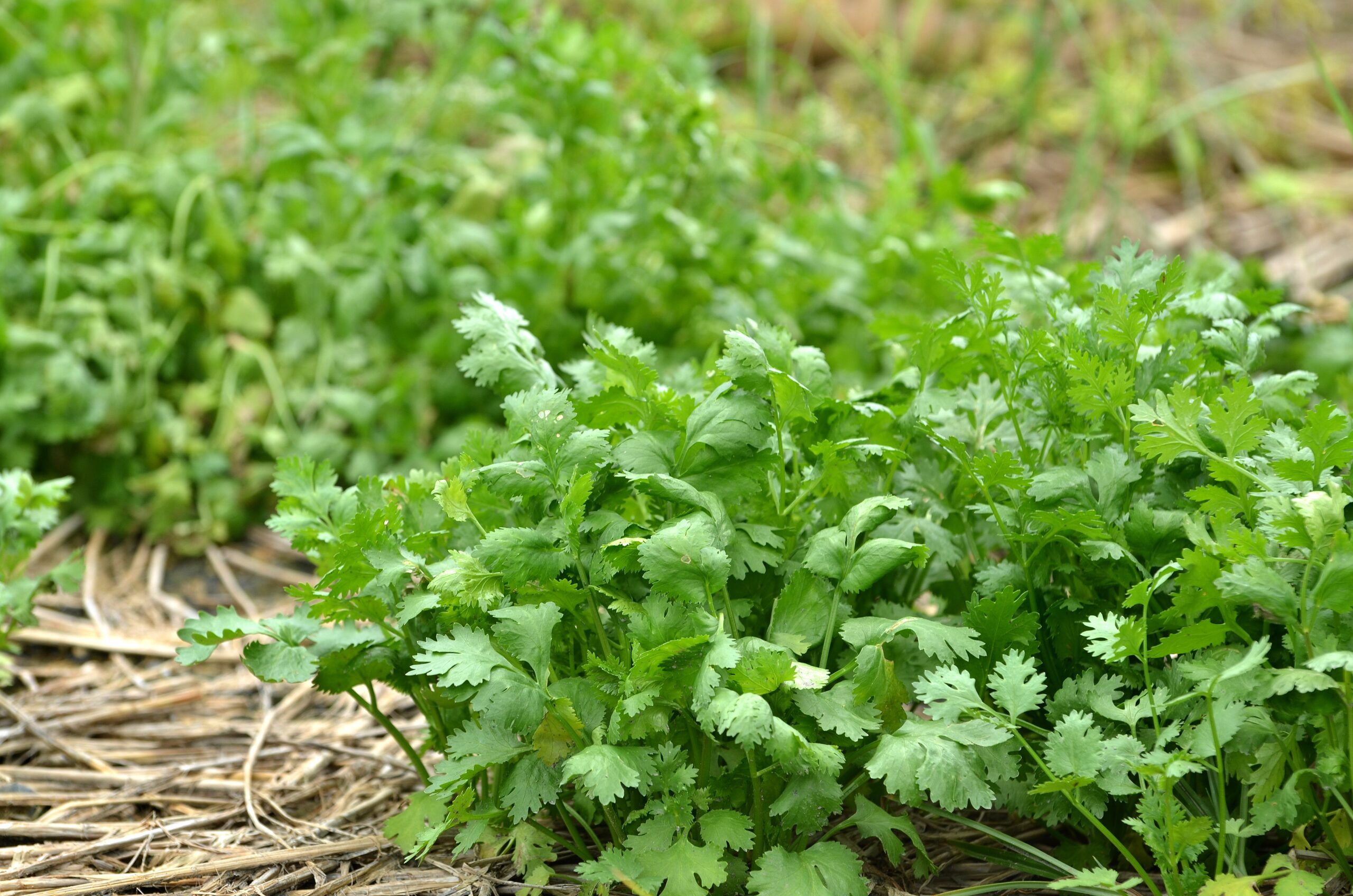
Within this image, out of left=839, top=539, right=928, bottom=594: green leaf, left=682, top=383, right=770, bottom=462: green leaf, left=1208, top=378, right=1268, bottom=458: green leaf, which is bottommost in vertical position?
left=839, top=539, right=928, bottom=594: green leaf

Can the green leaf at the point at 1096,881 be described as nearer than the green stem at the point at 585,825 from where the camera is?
Yes

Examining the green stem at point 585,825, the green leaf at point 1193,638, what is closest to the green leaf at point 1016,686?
the green leaf at point 1193,638

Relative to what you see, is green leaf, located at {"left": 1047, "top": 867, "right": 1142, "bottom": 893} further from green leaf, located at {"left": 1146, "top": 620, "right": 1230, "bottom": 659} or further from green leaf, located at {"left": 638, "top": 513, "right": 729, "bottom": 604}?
green leaf, located at {"left": 638, "top": 513, "right": 729, "bottom": 604}

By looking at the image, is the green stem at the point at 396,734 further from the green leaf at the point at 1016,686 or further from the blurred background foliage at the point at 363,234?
the blurred background foliage at the point at 363,234

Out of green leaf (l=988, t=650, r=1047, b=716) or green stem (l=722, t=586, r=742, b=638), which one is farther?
green stem (l=722, t=586, r=742, b=638)

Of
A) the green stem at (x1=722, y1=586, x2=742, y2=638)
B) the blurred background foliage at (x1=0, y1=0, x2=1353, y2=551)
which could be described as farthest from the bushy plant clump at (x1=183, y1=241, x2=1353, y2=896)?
the blurred background foliage at (x1=0, y1=0, x2=1353, y2=551)

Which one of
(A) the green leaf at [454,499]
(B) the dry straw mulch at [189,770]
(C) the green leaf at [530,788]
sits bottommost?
(B) the dry straw mulch at [189,770]
